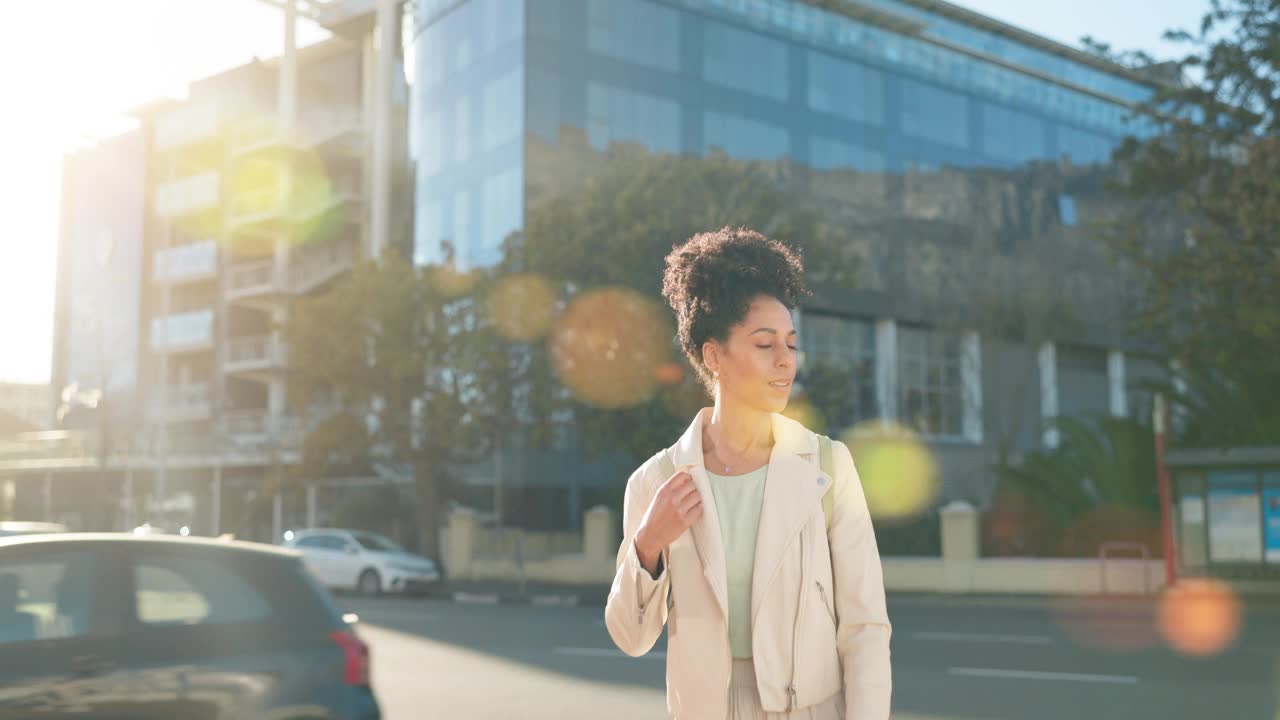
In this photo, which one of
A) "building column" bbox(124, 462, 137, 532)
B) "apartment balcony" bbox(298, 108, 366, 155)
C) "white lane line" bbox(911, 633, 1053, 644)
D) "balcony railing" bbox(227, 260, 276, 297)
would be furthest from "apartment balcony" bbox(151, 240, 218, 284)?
"white lane line" bbox(911, 633, 1053, 644)

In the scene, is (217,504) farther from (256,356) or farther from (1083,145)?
(1083,145)

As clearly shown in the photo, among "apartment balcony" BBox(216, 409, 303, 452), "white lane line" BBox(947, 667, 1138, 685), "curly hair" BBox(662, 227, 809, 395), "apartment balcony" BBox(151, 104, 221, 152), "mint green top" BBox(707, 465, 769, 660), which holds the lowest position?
"white lane line" BBox(947, 667, 1138, 685)

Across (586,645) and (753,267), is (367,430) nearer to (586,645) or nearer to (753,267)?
(586,645)

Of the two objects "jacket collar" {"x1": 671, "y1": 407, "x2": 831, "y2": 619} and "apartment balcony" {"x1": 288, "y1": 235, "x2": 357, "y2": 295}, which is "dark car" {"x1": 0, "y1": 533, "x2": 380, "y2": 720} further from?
"apartment balcony" {"x1": 288, "y1": 235, "x2": 357, "y2": 295}

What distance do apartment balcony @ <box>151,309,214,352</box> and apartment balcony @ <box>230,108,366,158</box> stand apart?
6.65 meters

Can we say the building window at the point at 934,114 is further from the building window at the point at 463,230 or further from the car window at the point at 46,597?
the car window at the point at 46,597

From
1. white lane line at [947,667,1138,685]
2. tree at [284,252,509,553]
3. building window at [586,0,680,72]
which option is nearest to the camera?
white lane line at [947,667,1138,685]

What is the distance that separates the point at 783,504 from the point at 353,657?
3.47 meters

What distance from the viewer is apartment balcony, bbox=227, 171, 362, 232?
46.0m

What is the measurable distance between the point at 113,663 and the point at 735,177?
24003 mm

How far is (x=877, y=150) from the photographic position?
43.4 metres

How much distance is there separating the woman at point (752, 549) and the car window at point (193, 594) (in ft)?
9.72

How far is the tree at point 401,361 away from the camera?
2981 centimetres

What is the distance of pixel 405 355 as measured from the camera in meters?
29.6
